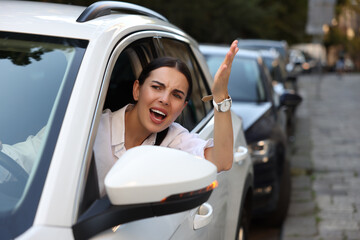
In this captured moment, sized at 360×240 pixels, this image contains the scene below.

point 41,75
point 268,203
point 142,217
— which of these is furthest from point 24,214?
point 268,203

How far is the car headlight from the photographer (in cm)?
575

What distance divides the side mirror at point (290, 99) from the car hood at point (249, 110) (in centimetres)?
47

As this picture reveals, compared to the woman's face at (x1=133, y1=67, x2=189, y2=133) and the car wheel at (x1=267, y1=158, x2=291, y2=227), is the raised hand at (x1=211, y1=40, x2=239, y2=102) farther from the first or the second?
the car wheel at (x1=267, y1=158, x2=291, y2=227)

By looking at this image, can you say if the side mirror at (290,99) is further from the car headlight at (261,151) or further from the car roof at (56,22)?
the car roof at (56,22)

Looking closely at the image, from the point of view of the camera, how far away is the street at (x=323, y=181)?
19.2 feet

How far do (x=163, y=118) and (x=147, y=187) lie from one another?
79cm

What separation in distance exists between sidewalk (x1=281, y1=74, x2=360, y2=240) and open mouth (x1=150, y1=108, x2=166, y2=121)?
3.37 meters

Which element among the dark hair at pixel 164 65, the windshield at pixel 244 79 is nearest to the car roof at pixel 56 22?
the dark hair at pixel 164 65

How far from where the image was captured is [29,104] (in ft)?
6.98

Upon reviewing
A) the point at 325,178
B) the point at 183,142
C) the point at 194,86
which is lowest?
the point at 325,178

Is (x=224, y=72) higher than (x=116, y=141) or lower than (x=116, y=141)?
higher

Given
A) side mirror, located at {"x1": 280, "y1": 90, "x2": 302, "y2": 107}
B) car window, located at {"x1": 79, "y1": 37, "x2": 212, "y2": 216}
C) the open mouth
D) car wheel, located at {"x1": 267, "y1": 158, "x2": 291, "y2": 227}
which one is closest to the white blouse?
the open mouth

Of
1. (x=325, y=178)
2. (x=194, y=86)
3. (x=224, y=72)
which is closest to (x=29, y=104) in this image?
(x=224, y=72)

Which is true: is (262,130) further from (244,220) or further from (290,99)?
(244,220)
